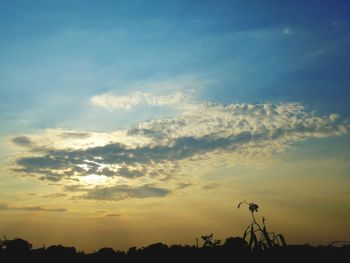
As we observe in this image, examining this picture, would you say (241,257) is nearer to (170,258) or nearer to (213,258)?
(213,258)

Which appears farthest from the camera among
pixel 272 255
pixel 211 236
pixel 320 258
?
pixel 211 236

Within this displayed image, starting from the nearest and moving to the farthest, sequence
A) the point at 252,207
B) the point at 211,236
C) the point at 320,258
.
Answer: the point at 252,207 < the point at 320,258 < the point at 211,236

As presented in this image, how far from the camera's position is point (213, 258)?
1803 cm

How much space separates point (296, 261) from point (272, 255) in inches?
24.0

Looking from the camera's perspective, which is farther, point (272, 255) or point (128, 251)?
point (128, 251)

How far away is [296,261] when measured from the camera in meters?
6.50

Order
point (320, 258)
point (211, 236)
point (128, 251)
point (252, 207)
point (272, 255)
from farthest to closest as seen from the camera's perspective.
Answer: point (128, 251)
point (211, 236)
point (320, 258)
point (252, 207)
point (272, 255)

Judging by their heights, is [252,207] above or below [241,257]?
above

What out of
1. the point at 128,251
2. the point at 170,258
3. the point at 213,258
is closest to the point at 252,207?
the point at 213,258

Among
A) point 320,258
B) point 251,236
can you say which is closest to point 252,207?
point 251,236

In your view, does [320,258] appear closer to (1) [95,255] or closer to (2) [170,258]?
(2) [170,258]

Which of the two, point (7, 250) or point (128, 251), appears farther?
point (128, 251)

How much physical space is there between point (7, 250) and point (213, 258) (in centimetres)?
6023

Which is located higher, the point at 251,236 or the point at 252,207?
the point at 252,207
